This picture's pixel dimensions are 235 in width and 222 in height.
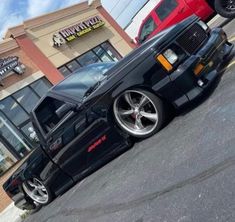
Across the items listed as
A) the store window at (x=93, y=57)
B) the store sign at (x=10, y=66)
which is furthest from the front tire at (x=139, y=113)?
the store window at (x=93, y=57)

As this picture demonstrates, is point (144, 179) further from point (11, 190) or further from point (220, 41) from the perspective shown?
point (11, 190)

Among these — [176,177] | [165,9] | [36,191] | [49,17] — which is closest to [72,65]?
[49,17]

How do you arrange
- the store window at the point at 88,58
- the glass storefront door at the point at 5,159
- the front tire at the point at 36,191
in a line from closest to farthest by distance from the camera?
the front tire at the point at 36,191 < the glass storefront door at the point at 5,159 < the store window at the point at 88,58

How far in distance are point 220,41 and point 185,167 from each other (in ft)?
8.05

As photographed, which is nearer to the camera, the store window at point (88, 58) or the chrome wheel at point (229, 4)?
the chrome wheel at point (229, 4)

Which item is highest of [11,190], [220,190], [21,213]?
[11,190]

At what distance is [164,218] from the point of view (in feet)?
11.4

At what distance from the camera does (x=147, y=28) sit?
Result: 1369cm

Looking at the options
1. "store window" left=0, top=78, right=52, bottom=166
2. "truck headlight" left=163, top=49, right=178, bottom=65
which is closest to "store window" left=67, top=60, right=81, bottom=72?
"store window" left=0, top=78, right=52, bottom=166

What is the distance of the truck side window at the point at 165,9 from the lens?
41.0ft

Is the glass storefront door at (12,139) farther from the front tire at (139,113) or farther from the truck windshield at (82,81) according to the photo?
the front tire at (139,113)

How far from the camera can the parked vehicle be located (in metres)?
5.07

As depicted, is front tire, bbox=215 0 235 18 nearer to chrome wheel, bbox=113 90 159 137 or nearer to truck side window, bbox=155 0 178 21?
truck side window, bbox=155 0 178 21

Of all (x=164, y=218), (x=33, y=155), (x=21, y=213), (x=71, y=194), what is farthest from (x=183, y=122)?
(x=21, y=213)
